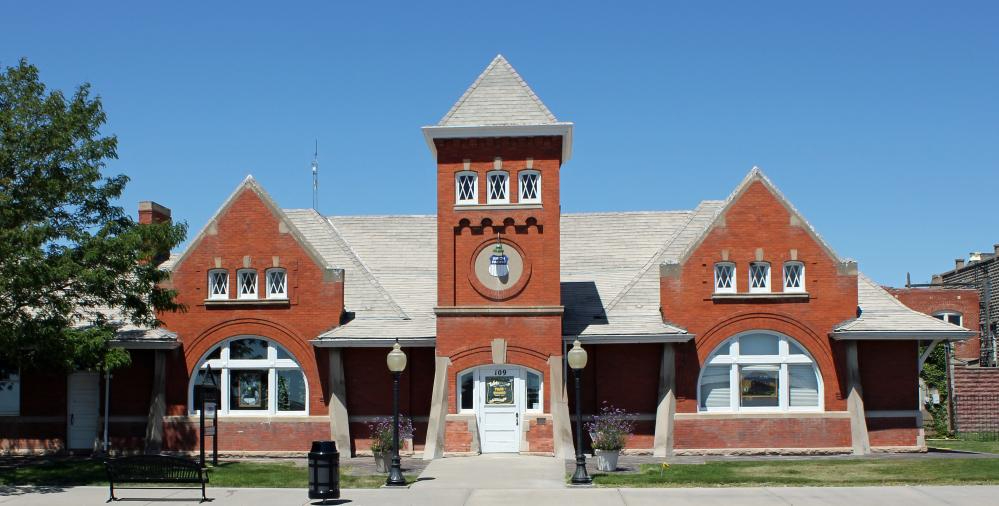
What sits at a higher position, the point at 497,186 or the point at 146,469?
the point at 497,186

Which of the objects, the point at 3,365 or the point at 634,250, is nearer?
the point at 3,365

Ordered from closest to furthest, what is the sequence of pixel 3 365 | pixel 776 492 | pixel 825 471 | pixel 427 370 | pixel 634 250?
pixel 776 492 < pixel 825 471 < pixel 3 365 < pixel 427 370 < pixel 634 250

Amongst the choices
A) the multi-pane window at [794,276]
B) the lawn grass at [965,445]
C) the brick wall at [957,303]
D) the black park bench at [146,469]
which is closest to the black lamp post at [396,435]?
the black park bench at [146,469]

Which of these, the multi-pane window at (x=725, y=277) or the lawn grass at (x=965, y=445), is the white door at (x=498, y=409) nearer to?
the multi-pane window at (x=725, y=277)

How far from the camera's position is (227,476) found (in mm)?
24703

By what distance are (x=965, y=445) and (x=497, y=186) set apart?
18443 millimetres

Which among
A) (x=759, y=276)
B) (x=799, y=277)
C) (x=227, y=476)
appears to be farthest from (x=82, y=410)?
(x=799, y=277)

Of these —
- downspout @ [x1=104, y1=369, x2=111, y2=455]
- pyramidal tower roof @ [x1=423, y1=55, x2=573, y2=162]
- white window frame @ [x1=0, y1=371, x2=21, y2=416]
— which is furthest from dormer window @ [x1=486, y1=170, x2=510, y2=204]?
white window frame @ [x1=0, y1=371, x2=21, y2=416]

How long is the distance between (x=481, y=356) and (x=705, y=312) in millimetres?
6626

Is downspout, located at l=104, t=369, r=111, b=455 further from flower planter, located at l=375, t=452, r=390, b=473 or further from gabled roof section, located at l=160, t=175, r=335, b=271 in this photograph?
flower planter, located at l=375, t=452, r=390, b=473

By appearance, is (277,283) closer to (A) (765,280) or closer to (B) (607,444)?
(B) (607,444)

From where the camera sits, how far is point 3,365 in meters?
28.4

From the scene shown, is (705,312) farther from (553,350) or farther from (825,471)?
(825,471)

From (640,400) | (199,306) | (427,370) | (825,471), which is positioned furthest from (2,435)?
(825,471)
